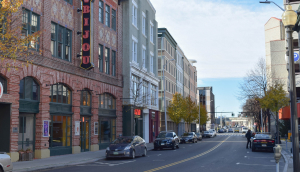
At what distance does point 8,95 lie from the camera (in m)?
19.5

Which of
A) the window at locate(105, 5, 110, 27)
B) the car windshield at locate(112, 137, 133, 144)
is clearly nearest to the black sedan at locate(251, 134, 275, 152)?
the car windshield at locate(112, 137, 133, 144)

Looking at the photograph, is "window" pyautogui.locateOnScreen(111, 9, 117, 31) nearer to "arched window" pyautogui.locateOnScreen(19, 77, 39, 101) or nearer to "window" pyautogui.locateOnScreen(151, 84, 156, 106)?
"window" pyautogui.locateOnScreen(151, 84, 156, 106)

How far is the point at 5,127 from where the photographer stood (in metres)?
19.6

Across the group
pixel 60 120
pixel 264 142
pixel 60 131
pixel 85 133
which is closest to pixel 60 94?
pixel 60 120

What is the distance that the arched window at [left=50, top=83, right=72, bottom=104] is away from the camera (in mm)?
24536

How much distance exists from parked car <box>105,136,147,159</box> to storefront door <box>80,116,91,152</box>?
5653 millimetres

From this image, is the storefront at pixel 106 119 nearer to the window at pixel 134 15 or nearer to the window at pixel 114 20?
the window at pixel 114 20

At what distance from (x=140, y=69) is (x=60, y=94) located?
15728 millimetres

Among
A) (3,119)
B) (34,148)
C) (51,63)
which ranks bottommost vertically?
(34,148)

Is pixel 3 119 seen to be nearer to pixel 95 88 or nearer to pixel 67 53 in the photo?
pixel 67 53

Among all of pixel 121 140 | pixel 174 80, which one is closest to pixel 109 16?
pixel 121 140

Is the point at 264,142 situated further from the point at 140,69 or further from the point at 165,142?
the point at 140,69

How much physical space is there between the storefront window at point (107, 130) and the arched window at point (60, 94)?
585 cm

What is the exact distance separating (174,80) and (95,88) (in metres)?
36.6
